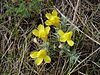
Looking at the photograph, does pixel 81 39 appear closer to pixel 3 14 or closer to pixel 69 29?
pixel 69 29

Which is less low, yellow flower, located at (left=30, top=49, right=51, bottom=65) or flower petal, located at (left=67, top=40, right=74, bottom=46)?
flower petal, located at (left=67, top=40, right=74, bottom=46)

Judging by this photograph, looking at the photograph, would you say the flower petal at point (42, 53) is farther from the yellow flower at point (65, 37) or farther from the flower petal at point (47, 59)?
the yellow flower at point (65, 37)

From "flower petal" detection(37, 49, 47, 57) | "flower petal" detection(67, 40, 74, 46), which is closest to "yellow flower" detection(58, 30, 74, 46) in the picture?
"flower petal" detection(67, 40, 74, 46)

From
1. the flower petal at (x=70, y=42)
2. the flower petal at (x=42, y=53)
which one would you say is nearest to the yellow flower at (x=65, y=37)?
the flower petal at (x=70, y=42)

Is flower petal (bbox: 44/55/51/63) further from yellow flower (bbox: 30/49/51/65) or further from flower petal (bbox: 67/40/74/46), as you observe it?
flower petal (bbox: 67/40/74/46)

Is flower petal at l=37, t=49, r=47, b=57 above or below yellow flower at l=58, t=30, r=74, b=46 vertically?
below

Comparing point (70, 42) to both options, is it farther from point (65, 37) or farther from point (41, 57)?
point (41, 57)

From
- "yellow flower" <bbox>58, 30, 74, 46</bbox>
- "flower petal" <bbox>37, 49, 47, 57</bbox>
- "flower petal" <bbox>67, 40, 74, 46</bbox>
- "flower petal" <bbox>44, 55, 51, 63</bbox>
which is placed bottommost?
"flower petal" <bbox>44, 55, 51, 63</bbox>

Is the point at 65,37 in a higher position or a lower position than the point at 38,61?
higher

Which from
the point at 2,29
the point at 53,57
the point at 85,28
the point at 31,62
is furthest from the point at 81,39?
the point at 2,29

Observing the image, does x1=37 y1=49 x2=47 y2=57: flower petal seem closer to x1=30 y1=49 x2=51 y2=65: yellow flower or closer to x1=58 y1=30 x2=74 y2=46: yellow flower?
x1=30 y1=49 x2=51 y2=65: yellow flower

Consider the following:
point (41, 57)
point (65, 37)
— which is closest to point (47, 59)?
point (41, 57)
